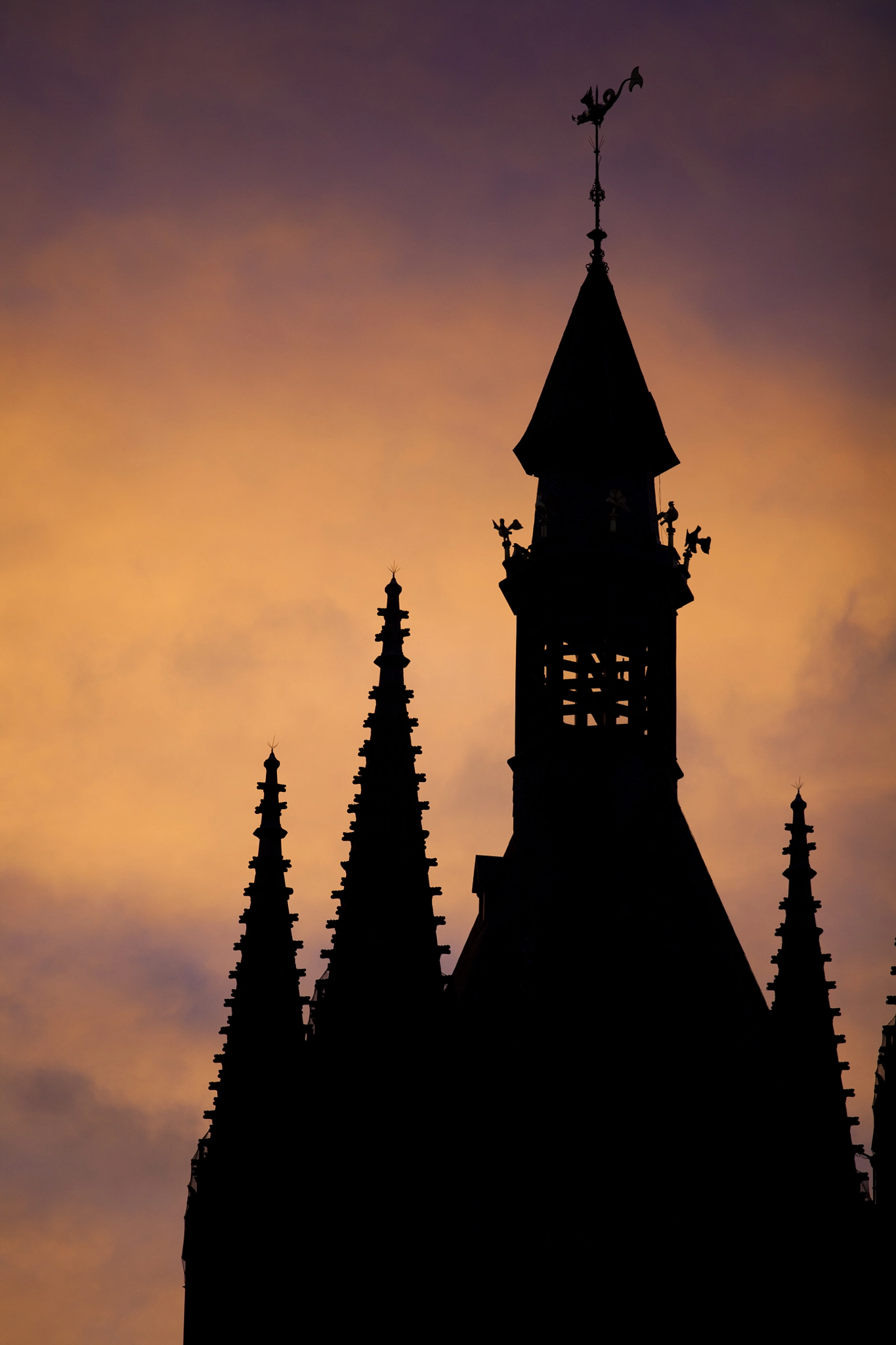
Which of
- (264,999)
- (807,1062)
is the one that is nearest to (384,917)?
(264,999)

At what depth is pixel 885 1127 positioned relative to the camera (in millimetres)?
92500

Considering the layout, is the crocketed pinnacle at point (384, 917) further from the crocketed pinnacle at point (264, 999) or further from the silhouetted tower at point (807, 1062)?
the silhouetted tower at point (807, 1062)

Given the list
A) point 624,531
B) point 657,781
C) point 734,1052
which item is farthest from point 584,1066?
point 624,531

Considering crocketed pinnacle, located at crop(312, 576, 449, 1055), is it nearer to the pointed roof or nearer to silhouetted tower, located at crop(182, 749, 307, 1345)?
silhouetted tower, located at crop(182, 749, 307, 1345)

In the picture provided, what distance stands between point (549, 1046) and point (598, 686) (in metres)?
12.7

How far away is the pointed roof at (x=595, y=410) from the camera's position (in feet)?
330

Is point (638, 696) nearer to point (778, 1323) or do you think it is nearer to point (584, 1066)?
point (584, 1066)

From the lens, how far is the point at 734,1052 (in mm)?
91438

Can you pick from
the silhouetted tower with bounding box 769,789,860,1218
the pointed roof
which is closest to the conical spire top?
the pointed roof

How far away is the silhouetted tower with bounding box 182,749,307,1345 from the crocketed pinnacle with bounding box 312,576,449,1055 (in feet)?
6.02

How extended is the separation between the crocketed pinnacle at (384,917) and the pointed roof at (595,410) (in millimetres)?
12115

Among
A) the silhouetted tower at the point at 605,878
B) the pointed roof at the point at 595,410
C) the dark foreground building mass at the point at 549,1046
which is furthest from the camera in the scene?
the pointed roof at the point at 595,410

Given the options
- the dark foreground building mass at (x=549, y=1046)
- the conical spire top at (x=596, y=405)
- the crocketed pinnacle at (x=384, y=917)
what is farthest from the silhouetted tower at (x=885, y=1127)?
the conical spire top at (x=596, y=405)

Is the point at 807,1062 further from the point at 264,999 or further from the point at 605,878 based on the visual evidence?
the point at 264,999
